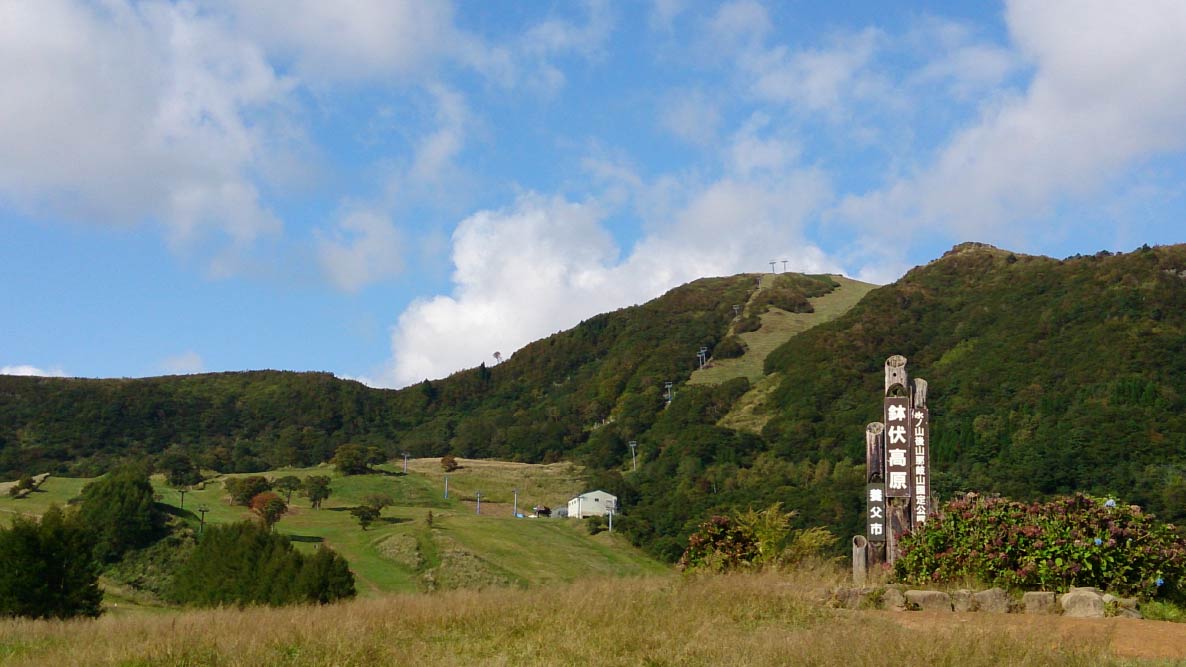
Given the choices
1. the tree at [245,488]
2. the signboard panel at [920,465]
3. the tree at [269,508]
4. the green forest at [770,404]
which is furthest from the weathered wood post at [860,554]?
the tree at [245,488]

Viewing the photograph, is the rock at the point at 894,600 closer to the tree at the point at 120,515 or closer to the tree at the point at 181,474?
the tree at the point at 120,515

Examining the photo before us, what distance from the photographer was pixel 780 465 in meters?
89.4

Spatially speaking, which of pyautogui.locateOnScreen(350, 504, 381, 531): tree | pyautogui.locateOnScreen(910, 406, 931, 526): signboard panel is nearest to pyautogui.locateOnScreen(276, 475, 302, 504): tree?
pyautogui.locateOnScreen(350, 504, 381, 531): tree

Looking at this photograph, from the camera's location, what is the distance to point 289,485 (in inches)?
3236

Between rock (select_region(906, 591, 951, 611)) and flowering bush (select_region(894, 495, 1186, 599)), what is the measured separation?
3.22 ft

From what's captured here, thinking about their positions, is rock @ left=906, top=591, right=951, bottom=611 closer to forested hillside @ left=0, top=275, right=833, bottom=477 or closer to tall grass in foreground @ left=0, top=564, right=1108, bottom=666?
tall grass in foreground @ left=0, top=564, right=1108, bottom=666

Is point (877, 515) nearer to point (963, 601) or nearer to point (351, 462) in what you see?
point (963, 601)

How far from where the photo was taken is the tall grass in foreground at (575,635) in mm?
8219

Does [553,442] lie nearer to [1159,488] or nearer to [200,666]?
[1159,488]

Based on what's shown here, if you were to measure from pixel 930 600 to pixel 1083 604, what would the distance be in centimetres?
157

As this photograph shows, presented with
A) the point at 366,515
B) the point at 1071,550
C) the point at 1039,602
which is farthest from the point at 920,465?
the point at 366,515

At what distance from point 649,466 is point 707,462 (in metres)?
9.34

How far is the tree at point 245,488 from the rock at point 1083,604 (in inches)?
2794

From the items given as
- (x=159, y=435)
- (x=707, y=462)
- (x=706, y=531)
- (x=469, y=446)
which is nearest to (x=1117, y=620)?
(x=706, y=531)
